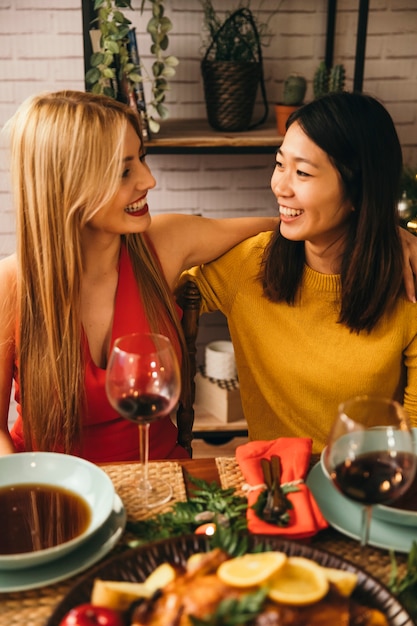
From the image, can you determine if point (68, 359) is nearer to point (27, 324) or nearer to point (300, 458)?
point (27, 324)

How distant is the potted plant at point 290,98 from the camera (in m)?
2.48

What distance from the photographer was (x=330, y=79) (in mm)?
2492

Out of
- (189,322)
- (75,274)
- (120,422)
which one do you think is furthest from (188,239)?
(120,422)

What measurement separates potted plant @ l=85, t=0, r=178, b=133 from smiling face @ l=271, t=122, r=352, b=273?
85 cm

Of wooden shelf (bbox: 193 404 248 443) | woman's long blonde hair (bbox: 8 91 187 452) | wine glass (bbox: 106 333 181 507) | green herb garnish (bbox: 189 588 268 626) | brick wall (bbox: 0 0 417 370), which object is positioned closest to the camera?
green herb garnish (bbox: 189 588 268 626)

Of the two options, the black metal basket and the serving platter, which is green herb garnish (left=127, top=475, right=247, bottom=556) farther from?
the black metal basket

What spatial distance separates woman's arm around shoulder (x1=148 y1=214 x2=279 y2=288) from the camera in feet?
5.61

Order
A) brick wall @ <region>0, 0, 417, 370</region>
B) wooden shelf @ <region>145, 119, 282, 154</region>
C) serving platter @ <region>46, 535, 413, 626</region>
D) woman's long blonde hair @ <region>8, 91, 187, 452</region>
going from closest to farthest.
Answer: serving platter @ <region>46, 535, 413, 626</region>, woman's long blonde hair @ <region>8, 91, 187, 452</region>, wooden shelf @ <region>145, 119, 282, 154</region>, brick wall @ <region>0, 0, 417, 370</region>

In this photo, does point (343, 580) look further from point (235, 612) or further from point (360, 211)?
Answer: point (360, 211)

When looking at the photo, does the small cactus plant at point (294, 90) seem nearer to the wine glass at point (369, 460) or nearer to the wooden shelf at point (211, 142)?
the wooden shelf at point (211, 142)

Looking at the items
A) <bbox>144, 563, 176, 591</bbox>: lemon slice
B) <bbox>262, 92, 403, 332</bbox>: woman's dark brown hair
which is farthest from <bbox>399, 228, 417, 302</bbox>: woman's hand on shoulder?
<bbox>144, 563, 176, 591</bbox>: lemon slice

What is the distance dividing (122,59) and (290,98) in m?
0.59

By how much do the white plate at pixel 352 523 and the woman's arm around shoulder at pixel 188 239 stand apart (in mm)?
699

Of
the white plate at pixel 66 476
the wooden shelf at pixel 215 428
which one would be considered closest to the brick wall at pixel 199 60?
the wooden shelf at pixel 215 428
